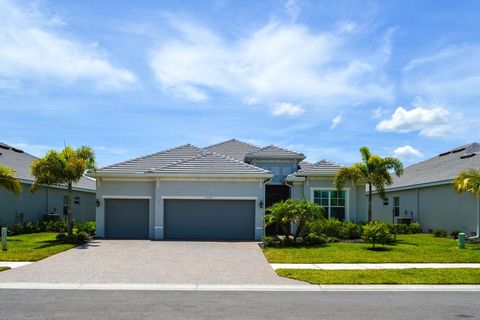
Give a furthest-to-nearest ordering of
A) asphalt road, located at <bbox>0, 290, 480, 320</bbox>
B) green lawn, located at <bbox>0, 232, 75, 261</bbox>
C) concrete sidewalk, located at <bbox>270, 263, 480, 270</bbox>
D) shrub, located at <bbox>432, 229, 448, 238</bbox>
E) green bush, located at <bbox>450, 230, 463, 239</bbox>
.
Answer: shrub, located at <bbox>432, 229, 448, 238</bbox> < green bush, located at <bbox>450, 230, 463, 239</bbox> < green lawn, located at <bbox>0, 232, 75, 261</bbox> < concrete sidewalk, located at <bbox>270, 263, 480, 270</bbox> < asphalt road, located at <bbox>0, 290, 480, 320</bbox>

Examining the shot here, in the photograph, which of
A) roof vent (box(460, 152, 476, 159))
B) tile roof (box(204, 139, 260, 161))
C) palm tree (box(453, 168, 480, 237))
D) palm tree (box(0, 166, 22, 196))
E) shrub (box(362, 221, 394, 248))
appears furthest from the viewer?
tile roof (box(204, 139, 260, 161))

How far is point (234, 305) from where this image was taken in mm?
10320

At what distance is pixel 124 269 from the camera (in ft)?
51.1

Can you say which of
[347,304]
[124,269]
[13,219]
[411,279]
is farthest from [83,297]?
[13,219]

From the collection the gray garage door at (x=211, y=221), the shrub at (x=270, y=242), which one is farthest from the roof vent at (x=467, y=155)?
the shrub at (x=270, y=242)

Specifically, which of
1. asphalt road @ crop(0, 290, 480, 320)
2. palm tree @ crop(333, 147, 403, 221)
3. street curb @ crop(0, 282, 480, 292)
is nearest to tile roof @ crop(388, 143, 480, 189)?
palm tree @ crop(333, 147, 403, 221)

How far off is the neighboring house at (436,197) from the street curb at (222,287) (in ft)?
44.3

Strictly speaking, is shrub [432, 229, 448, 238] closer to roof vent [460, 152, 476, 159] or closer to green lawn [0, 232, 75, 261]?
roof vent [460, 152, 476, 159]

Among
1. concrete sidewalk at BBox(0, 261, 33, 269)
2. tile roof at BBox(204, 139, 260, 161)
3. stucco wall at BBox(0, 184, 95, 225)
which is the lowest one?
concrete sidewalk at BBox(0, 261, 33, 269)

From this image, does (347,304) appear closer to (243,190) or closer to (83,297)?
(83,297)

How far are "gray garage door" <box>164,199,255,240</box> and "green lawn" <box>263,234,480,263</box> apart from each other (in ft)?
15.6

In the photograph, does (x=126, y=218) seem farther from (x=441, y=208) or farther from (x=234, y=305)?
(x=441, y=208)

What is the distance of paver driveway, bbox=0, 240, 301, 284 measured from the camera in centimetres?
1389

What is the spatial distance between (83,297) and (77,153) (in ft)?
49.6
